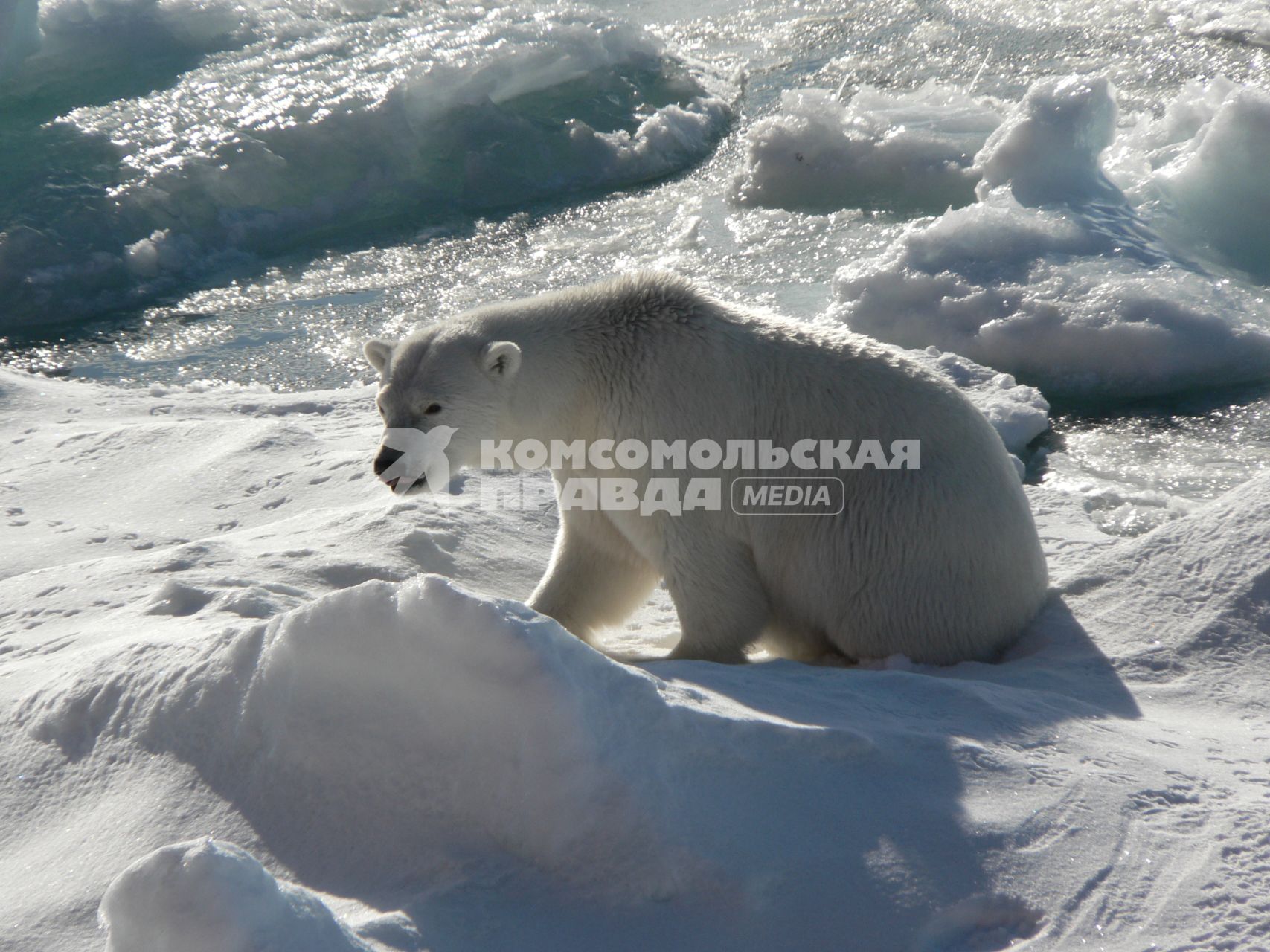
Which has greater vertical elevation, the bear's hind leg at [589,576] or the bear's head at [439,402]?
the bear's head at [439,402]

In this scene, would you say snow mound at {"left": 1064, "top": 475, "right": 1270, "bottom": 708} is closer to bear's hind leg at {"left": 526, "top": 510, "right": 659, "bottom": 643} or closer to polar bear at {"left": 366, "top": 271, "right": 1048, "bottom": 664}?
polar bear at {"left": 366, "top": 271, "right": 1048, "bottom": 664}

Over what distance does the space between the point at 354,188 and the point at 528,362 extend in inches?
297

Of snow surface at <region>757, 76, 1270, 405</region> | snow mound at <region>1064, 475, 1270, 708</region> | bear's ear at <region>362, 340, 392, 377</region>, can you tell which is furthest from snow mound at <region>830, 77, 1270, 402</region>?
bear's ear at <region>362, 340, 392, 377</region>

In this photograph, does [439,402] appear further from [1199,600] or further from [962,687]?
[1199,600]

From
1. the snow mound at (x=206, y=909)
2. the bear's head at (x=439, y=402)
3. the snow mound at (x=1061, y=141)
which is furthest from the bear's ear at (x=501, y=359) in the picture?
the snow mound at (x=1061, y=141)

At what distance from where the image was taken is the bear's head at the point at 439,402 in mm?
3371

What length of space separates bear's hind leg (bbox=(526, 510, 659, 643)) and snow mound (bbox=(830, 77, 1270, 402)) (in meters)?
3.75

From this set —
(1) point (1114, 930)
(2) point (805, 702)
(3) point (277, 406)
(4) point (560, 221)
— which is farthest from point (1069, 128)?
(1) point (1114, 930)

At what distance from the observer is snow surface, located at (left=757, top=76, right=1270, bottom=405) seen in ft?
21.4

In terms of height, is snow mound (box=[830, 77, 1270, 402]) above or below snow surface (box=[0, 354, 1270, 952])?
above

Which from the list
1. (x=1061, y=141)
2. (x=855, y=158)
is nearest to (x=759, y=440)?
(x=1061, y=141)

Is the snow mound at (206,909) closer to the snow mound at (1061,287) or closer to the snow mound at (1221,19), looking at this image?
the snow mound at (1061,287)

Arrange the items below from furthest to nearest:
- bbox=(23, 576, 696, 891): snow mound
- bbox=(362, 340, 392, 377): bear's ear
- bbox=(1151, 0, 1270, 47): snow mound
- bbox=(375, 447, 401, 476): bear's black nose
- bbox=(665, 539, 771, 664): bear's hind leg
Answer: bbox=(1151, 0, 1270, 47): snow mound
bbox=(362, 340, 392, 377): bear's ear
bbox=(665, 539, 771, 664): bear's hind leg
bbox=(375, 447, 401, 476): bear's black nose
bbox=(23, 576, 696, 891): snow mound

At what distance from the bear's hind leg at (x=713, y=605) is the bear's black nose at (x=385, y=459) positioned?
92 centimetres
